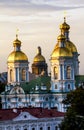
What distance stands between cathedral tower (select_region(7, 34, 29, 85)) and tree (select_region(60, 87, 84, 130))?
23.4m

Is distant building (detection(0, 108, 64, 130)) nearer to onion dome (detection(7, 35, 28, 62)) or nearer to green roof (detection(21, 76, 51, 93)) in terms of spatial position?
green roof (detection(21, 76, 51, 93))

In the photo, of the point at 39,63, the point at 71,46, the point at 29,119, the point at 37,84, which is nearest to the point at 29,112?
the point at 29,119

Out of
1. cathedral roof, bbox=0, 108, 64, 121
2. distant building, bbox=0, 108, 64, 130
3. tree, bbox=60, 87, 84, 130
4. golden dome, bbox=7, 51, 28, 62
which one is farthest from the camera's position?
golden dome, bbox=7, 51, 28, 62

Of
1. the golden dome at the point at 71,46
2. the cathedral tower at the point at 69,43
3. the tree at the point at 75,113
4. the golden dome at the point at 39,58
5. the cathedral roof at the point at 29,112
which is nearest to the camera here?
the tree at the point at 75,113

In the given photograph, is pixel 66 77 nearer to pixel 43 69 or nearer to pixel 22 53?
pixel 22 53

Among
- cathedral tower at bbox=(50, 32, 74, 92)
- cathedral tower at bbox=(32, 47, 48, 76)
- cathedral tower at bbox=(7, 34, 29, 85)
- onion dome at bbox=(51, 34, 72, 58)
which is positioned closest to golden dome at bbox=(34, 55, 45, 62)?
cathedral tower at bbox=(32, 47, 48, 76)

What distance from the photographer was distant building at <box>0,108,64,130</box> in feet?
264

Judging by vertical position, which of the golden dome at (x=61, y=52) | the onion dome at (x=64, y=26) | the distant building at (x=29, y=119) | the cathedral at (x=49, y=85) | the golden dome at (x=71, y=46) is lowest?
the distant building at (x=29, y=119)

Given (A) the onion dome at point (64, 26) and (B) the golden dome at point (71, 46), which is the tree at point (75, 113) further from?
(A) the onion dome at point (64, 26)

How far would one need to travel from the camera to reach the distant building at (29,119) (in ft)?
264

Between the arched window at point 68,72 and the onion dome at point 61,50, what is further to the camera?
the arched window at point 68,72

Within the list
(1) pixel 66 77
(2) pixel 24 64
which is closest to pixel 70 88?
(1) pixel 66 77

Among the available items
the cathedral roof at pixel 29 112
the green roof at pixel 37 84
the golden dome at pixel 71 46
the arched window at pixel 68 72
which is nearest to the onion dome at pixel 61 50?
the arched window at pixel 68 72

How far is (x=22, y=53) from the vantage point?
11256cm
